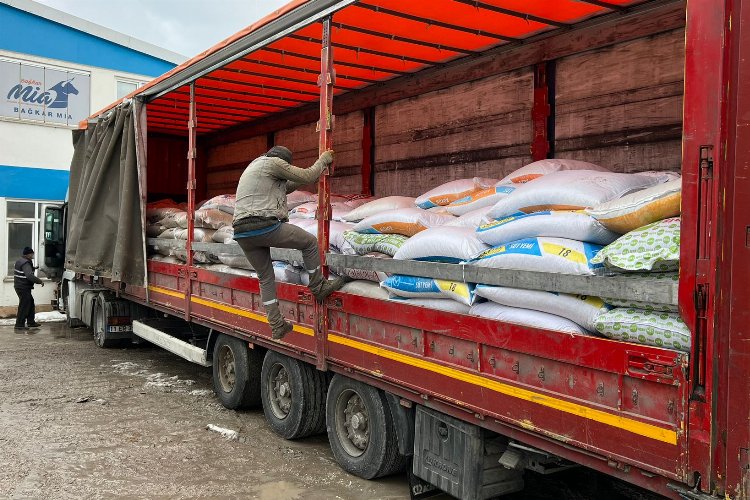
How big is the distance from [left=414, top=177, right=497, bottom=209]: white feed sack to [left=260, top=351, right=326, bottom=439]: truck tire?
62.3 inches

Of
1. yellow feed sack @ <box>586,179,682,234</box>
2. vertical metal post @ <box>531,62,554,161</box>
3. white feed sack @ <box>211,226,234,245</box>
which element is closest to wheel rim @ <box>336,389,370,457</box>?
yellow feed sack @ <box>586,179,682,234</box>

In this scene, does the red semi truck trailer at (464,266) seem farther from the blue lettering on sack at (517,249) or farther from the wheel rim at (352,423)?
the blue lettering on sack at (517,249)

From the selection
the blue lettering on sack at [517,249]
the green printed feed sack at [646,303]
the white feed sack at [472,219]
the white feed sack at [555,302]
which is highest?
the white feed sack at [472,219]

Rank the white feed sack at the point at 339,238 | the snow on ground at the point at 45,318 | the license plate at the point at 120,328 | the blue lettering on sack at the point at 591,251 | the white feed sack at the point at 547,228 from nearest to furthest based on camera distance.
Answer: the blue lettering on sack at the point at 591,251 < the white feed sack at the point at 547,228 < the white feed sack at the point at 339,238 < the license plate at the point at 120,328 < the snow on ground at the point at 45,318

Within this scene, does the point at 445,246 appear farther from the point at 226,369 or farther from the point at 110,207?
the point at 110,207

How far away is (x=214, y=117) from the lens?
356 inches

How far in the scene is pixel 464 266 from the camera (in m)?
3.29

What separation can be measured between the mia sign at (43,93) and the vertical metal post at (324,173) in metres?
12.1

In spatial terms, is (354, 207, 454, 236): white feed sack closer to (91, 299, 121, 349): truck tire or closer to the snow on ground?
(91, 299, 121, 349): truck tire

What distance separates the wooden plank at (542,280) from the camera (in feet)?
7.80

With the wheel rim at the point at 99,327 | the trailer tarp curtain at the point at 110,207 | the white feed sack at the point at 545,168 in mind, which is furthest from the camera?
the wheel rim at the point at 99,327

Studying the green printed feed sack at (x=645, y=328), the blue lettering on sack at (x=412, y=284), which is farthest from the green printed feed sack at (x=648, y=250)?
the blue lettering on sack at (x=412, y=284)

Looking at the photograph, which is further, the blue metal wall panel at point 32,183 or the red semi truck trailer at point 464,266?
the blue metal wall panel at point 32,183

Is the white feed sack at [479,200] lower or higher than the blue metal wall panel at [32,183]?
lower
